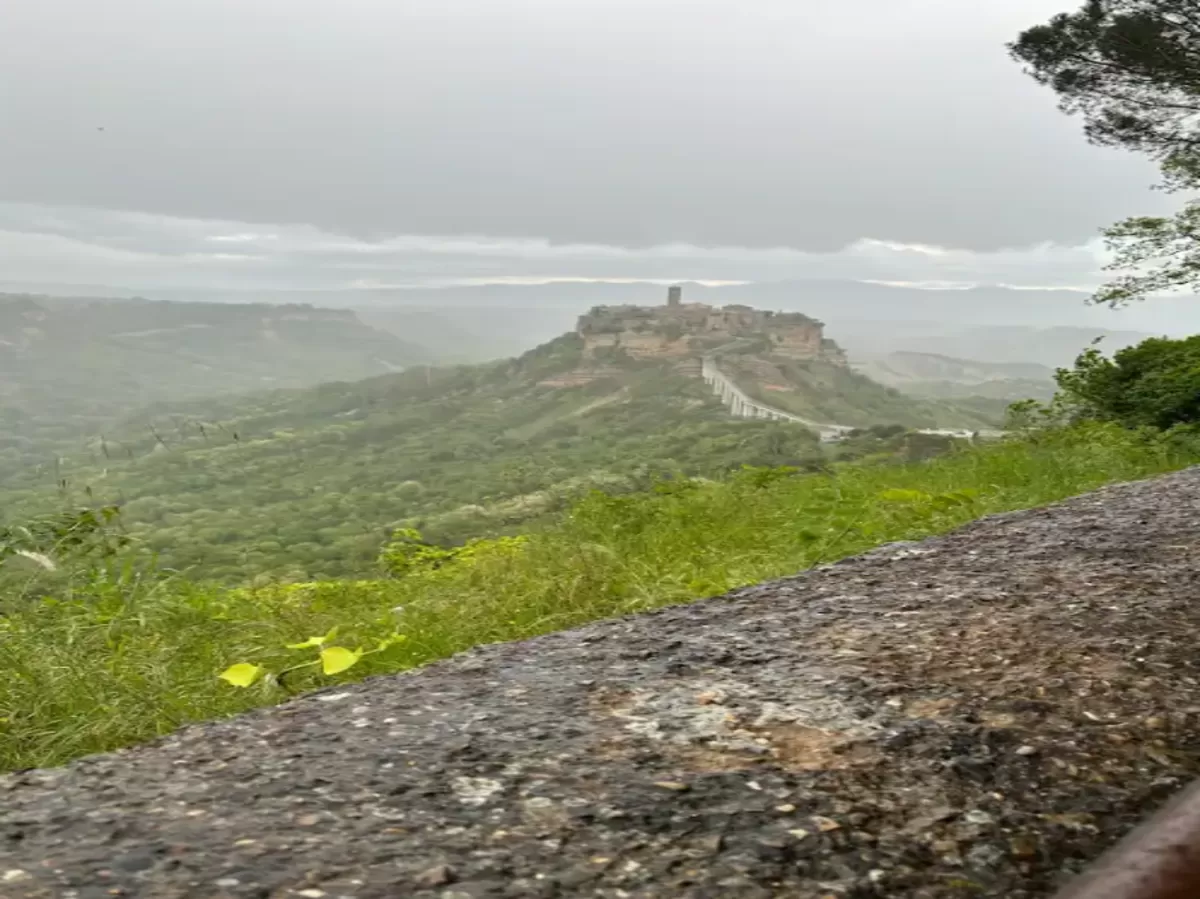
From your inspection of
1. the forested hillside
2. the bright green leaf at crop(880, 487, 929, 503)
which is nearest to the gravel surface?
the bright green leaf at crop(880, 487, 929, 503)

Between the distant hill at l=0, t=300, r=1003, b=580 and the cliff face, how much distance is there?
0.24m

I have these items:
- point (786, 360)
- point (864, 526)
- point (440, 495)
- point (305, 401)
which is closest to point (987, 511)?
point (864, 526)

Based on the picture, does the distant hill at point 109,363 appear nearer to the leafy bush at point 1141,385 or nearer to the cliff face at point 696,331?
the cliff face at point 696,331

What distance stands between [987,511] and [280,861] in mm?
5309

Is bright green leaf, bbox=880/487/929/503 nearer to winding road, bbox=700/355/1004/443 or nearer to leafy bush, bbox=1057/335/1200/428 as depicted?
leafy bush, bbox=1057/335/1200/428

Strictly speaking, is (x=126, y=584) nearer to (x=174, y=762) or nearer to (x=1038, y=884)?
(x=174, y=762)

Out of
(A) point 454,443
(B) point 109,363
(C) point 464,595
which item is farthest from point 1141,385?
(B) point 109,363

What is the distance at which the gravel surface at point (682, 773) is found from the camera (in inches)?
65.7

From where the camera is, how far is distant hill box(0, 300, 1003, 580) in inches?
326

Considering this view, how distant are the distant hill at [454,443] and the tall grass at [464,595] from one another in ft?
4.06

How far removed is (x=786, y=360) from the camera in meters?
80.3

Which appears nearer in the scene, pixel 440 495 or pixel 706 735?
pixel 706 735

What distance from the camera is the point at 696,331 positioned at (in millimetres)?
88250

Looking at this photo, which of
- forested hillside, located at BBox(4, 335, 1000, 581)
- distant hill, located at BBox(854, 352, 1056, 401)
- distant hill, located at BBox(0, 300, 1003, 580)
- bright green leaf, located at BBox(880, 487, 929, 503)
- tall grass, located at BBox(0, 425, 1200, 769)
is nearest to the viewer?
tall grass, located at BBox(0, 425, 1200, 769)
